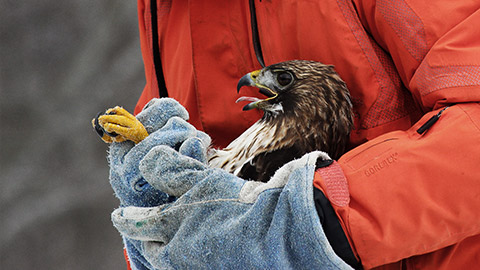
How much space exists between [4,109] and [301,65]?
180cm

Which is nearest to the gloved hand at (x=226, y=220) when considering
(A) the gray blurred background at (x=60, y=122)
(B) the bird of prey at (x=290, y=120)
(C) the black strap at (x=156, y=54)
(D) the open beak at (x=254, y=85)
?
(B) the bird of prey at (x=290, y=120)

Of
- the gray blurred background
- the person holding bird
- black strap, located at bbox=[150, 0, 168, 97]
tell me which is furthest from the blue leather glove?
the gray blurred background

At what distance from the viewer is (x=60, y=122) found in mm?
2230

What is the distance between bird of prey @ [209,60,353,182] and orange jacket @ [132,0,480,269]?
0.13ft

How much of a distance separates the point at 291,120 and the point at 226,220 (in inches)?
11.8

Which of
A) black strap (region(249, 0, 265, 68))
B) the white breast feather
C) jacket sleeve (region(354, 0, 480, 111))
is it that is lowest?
the white breast feather

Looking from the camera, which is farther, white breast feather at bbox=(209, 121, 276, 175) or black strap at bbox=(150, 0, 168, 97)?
black strap at bbox=(150, 0, 168, 97)

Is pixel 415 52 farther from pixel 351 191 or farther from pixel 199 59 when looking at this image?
pixel 199 59

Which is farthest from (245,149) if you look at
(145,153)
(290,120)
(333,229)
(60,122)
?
(60,122)

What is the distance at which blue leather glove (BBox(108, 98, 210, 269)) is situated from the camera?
760 mm

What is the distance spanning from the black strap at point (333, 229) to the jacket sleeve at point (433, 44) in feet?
0.81

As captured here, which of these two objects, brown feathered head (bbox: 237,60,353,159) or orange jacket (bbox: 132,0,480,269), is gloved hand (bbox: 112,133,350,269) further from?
brown feathered head (bbox: 237,60,353,159)

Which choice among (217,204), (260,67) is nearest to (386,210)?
(217,204)

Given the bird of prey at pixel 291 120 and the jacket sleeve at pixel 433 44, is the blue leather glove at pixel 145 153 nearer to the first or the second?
the bird of prey at pixel 291 120
